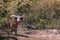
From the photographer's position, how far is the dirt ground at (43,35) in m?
11.2

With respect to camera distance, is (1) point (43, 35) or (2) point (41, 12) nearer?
(1) point (43, 35)

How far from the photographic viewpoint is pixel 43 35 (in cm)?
1194

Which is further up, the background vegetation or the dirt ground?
the background vegetation

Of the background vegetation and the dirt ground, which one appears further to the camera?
the background vegetation

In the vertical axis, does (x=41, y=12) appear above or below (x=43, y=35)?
above

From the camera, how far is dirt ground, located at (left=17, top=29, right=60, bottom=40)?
1125 cm

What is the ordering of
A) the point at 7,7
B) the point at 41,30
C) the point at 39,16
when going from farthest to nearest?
the point at 39,16, the point at 41,30, the point at 7,7

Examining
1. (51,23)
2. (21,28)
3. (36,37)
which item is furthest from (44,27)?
(36,37)

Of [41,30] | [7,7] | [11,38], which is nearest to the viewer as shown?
[11,38]

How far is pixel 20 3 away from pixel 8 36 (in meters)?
2.66

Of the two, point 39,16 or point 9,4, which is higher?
point 9,4

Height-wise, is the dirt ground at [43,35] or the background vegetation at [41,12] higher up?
the background vegetation at [41,12]

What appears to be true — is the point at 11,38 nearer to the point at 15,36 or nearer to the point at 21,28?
the point at 15,36

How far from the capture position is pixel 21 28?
13.7m
